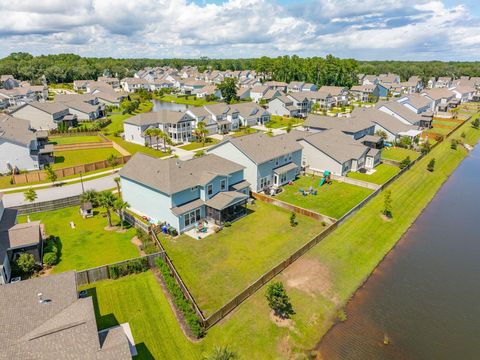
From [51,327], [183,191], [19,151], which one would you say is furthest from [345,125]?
[51,327]

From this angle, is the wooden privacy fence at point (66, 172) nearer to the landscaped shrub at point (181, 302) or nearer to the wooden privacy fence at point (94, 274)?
the wooden privacy fence at point (94, 274)

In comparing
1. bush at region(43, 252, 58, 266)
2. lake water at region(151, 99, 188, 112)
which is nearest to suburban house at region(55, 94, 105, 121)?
lake water at region(151, 99, 188, 112)

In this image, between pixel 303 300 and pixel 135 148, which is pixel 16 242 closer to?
pixel 303 300

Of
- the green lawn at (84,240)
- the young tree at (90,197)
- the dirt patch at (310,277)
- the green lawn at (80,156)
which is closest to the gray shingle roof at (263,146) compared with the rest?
the dirt patch at (310,277)

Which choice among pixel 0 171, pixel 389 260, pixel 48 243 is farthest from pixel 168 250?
pixel 0 171

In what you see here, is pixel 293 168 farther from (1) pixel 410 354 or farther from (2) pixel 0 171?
(2) pixel 0 171

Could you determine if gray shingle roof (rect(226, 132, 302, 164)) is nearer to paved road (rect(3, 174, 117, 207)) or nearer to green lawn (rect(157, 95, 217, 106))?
paved road (rect(3, 174, 117, 207))
